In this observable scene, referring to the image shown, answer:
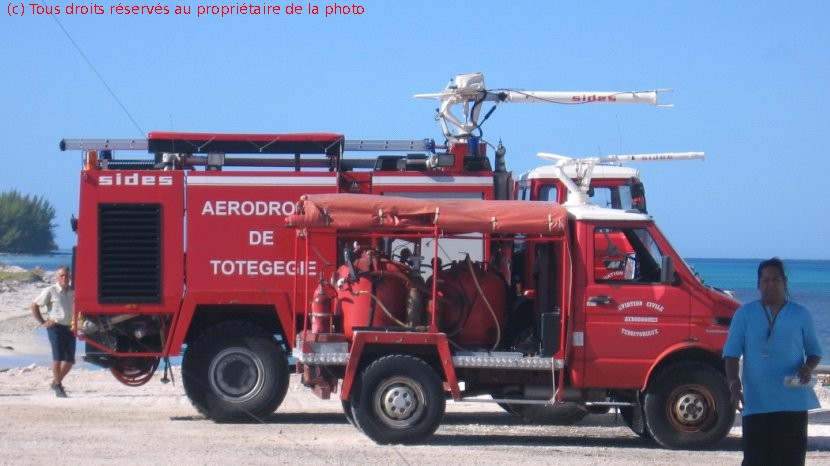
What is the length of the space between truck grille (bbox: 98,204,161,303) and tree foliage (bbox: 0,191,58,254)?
113847mm

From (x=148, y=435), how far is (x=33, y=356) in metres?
14.2

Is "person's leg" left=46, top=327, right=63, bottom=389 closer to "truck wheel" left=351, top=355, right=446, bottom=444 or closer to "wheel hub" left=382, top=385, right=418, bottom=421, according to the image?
"truck wheel" left=351, top=355, right=446, bottom=444

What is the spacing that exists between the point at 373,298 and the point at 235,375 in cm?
236

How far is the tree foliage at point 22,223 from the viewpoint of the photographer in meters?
121

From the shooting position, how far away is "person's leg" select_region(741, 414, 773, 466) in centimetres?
748

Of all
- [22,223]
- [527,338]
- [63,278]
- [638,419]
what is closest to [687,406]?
[638,419]

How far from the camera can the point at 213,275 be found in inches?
509

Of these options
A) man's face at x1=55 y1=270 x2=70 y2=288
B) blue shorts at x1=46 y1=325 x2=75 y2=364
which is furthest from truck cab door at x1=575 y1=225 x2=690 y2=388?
man's face at x1=55 y1=270 x2=70 y2=288

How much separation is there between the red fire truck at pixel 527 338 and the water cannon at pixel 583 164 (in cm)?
68

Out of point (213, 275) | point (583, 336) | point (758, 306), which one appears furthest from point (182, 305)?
point (758, 306)

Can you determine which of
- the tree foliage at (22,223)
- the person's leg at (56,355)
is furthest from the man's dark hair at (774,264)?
the tree foliage at (22,223)

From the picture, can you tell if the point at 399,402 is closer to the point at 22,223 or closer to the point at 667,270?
the point at 667,270

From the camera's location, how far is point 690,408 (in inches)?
441

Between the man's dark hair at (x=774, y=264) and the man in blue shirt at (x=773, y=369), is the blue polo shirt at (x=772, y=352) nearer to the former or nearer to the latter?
the man in blue shirt at (x=773, y=369)
